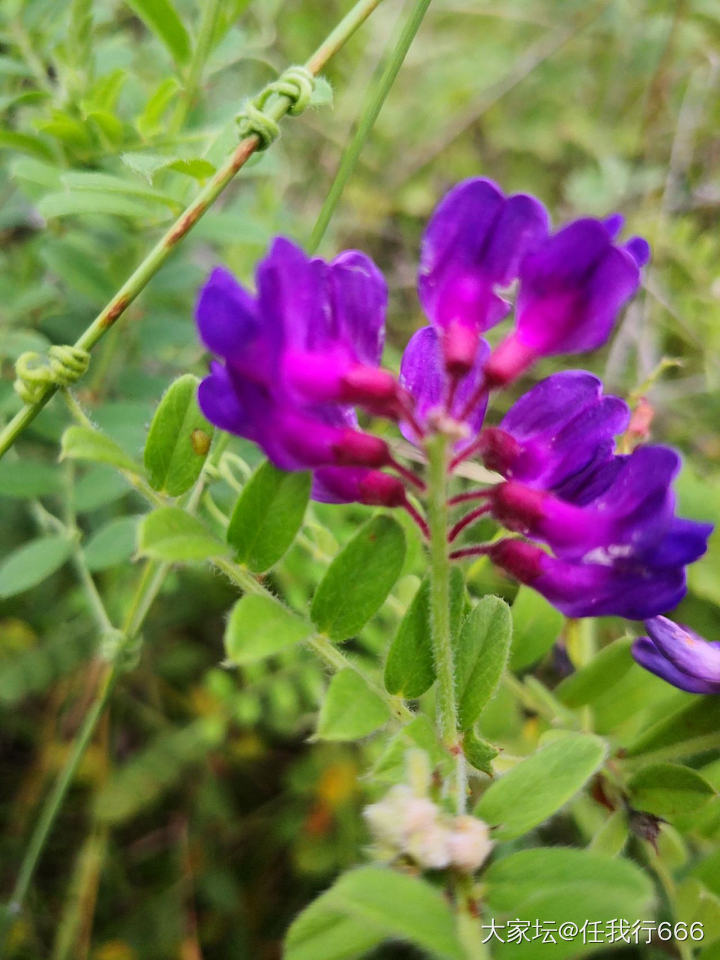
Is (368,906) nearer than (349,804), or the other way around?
(368,906)

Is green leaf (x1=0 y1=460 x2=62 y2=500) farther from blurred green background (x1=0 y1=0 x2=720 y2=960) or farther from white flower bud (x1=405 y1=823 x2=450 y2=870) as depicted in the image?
white flower bud (x1=405 y1=823 x2=450 y2=870)

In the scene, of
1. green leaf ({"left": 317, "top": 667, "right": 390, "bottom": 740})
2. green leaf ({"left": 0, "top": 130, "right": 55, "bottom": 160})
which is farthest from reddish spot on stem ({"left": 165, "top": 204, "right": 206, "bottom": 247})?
green leaf ({"left": 317, "top": 667, "right": 390, "bottom": 740})

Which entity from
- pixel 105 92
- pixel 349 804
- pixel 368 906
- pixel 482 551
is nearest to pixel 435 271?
pixel 482 551

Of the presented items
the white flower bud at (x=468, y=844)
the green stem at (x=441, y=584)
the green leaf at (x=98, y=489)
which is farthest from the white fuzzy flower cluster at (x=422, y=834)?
the green leaf at (x=98, y=489)

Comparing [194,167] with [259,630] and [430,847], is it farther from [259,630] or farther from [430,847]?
[430,847]

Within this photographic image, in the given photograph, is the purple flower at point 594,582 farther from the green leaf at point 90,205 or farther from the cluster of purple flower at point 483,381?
the green leaf at point 90,205

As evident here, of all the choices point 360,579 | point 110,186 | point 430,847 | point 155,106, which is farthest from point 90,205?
point 430,847

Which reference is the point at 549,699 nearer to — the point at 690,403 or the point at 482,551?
the point at 482,551
